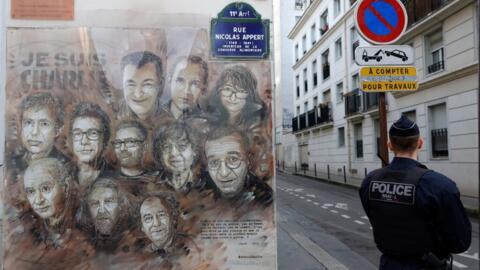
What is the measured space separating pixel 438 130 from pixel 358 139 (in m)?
9.14

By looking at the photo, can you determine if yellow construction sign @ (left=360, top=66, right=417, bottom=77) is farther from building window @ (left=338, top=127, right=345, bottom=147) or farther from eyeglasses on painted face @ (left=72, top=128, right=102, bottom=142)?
building window @ (left=338, top=127, right=345, bottom=147)

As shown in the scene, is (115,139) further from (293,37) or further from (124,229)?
(293,37)

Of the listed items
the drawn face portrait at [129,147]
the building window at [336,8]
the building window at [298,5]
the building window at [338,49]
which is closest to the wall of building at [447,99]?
the building window at [338,49]

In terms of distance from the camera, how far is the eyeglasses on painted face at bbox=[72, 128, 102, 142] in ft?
11.7

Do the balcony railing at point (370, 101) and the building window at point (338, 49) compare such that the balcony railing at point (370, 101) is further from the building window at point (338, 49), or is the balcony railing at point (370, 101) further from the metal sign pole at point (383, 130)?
the metal sign pole at point (383, 130)

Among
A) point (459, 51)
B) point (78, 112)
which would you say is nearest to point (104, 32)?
point (78, 112)

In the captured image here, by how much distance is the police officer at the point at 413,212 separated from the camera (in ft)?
8.08

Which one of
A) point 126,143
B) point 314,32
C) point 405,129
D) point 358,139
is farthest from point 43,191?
point 314,32

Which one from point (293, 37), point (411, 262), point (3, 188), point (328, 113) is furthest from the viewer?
point (293, 37)

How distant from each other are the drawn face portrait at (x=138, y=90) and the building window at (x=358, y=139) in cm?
2345

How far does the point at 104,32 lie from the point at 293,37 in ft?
134

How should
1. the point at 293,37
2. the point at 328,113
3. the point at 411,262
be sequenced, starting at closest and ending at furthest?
the point at 411,262 → the point at 328,113 → the point at 293,37

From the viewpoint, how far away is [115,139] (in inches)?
141

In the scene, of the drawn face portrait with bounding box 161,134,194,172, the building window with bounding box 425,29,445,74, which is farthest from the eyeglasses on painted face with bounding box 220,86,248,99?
the building window with bounding box 425,29,445,74
